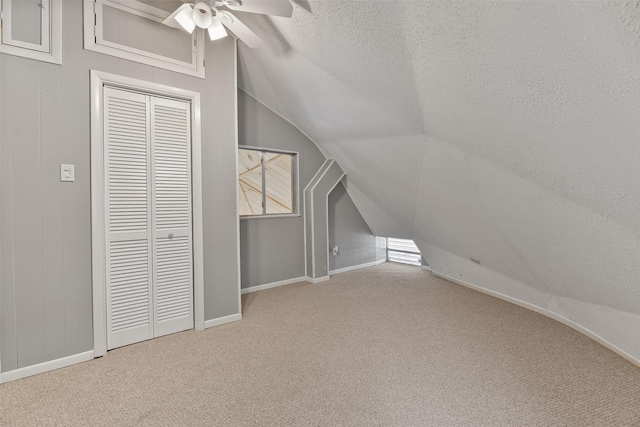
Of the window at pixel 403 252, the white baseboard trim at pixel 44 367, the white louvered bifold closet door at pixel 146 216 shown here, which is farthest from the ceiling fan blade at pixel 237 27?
Answer: the window at pixel 403 252

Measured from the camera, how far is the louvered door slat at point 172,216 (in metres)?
2.33

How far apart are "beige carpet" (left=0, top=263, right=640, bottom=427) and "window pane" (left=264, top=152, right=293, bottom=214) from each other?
1.57m

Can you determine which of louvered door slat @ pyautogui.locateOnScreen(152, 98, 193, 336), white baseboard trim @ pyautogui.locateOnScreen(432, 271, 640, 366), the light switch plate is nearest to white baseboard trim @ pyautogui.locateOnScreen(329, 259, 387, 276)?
white baseboard trim @ pyautogui.locateOnScreen(432, 271, 640, 366)

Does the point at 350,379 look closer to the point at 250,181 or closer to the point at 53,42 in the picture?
the point at 250,181

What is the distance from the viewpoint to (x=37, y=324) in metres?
1.87

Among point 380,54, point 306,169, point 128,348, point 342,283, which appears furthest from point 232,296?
point 380,54

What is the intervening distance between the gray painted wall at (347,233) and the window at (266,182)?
31.0 inches

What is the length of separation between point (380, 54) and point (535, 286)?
257 cm

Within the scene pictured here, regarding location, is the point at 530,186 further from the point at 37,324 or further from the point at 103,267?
the point at 37,324

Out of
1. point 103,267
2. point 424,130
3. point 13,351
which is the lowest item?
point 13,351

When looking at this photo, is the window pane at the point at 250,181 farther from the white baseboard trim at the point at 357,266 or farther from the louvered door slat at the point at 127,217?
the white baseboard trim at the point at 357,266

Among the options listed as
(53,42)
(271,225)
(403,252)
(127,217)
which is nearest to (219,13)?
(53,42)

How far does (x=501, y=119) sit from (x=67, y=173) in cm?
279

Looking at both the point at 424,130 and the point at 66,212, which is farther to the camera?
the point at 424,130
